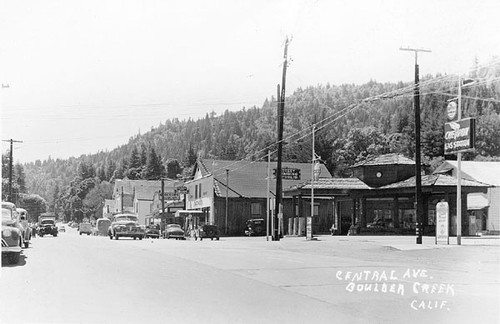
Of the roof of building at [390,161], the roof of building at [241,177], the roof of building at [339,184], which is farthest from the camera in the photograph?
the roof of building at [241,177]

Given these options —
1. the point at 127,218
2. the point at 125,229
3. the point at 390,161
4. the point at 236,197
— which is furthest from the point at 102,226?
the point at 390,161

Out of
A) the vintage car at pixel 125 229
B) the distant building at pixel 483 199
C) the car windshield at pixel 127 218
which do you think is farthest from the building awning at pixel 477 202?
the vintage car at pixel 125 229

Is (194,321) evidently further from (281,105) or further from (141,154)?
(141,154)

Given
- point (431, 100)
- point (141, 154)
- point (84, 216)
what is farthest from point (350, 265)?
point (141, 154)

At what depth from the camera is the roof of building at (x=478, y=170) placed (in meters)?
58.2

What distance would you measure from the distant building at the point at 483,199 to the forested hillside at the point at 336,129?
3955 millimetres

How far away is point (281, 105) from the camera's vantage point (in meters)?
40.8

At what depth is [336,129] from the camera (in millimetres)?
108125

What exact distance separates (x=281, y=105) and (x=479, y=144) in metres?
41.2

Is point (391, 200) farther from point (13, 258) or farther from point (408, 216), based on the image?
point (13, 258)

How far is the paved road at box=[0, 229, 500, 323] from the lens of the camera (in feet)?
31.8

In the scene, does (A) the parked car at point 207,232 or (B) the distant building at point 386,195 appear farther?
(A) the parked car at point 207,232

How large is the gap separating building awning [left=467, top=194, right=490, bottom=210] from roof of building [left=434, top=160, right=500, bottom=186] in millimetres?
1705

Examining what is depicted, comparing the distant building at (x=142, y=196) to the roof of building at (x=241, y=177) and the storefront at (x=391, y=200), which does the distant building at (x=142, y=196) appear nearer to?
the roof of building at (x=241, y=177)
